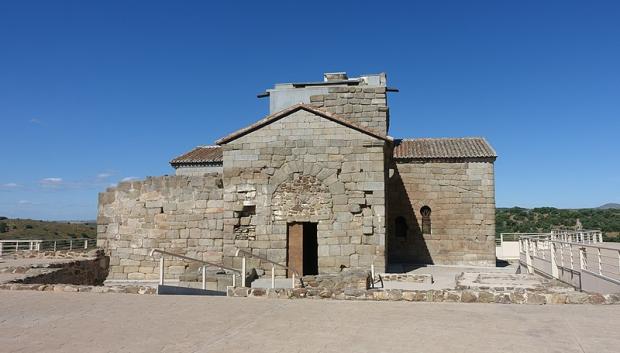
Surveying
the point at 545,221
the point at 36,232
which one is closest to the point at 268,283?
the point at 545,221

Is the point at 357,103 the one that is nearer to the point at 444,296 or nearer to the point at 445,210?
the point at 445,210

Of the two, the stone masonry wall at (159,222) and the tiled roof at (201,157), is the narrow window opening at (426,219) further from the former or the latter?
the tiled roof at (201,157)

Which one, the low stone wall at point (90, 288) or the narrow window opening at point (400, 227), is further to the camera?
the narrow window opening at point (400, 227)

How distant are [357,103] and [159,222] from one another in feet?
32.0

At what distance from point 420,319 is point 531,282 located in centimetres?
831

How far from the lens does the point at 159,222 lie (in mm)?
17391

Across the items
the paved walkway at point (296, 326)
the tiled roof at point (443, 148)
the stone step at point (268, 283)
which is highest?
the tiled roof at point (443, 148)

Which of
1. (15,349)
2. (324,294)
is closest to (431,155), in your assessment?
(324,294)

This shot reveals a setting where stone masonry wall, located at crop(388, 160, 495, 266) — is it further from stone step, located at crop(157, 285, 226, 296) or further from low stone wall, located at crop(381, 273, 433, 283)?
stone step, located at crop(157, 285, 226, 296)

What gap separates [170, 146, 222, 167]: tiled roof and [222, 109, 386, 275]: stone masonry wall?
786 centimetres

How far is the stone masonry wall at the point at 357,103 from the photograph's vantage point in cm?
2041

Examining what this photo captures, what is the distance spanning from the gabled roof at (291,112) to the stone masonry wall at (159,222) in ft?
6.06

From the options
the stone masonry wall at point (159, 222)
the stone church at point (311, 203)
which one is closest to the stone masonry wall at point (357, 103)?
the stone church at point (311, 203)

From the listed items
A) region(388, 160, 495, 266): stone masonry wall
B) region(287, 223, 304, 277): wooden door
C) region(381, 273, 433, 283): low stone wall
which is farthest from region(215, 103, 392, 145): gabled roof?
region(388, 160, 495, 266): stone masonry wall
